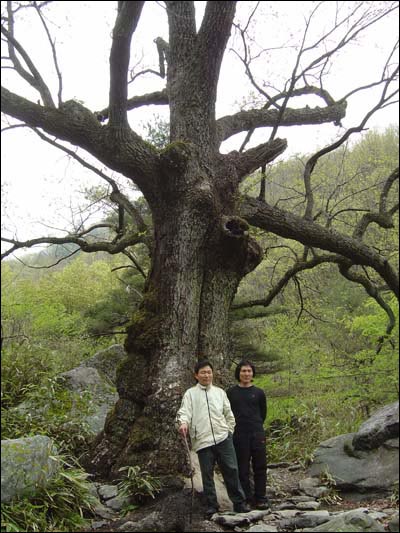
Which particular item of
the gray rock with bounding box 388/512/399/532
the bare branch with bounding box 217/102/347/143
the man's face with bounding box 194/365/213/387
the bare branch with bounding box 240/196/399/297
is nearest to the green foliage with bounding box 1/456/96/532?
the man's face with bounding box 194/365/213/387

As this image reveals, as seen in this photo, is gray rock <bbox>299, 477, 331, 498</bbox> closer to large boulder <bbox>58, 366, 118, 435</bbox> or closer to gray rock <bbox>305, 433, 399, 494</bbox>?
gray rock <bbox>305, 433, 399, 494</bbox>

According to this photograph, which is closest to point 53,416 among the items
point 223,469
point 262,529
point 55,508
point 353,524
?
point 55,508

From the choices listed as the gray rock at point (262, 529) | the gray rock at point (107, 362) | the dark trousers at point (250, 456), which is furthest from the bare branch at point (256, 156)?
the gray rock at point (107, 362)

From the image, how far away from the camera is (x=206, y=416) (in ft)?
15.7

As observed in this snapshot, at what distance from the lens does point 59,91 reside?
20.9 ft

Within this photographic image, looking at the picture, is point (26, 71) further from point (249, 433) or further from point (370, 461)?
point (370, 461)

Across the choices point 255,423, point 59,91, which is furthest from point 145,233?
point 255,423

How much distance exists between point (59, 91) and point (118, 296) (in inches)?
306

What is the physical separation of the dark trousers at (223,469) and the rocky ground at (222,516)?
200 mm

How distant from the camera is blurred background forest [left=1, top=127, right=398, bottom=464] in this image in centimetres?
648

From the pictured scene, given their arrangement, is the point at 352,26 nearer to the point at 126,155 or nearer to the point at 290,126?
the point at 290,126

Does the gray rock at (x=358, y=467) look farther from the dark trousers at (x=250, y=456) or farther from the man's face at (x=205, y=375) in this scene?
the man's face at (x=205, y=375)

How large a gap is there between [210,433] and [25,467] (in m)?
1.66

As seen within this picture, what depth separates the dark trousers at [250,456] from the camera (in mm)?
5074
